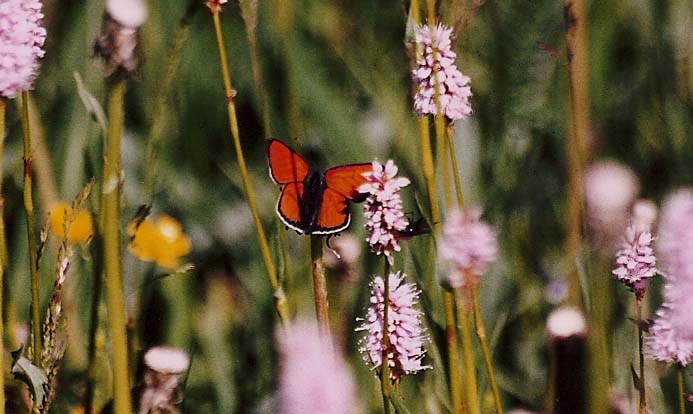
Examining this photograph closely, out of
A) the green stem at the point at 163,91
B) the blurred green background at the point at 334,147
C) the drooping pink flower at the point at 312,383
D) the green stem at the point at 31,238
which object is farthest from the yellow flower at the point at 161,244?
the drooping pink flower at the point at 312,383

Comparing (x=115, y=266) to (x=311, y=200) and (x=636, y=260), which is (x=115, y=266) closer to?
(x=311, y=200)

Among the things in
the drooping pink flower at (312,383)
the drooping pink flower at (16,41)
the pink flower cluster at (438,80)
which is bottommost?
the drooping pink flower at (312,383)

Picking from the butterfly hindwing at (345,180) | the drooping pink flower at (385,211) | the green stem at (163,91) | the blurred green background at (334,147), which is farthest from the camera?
the blurred green background at (334,147)

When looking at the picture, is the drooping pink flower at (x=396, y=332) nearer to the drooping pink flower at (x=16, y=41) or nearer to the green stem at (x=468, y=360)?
the green stem at (x=468, y=360)

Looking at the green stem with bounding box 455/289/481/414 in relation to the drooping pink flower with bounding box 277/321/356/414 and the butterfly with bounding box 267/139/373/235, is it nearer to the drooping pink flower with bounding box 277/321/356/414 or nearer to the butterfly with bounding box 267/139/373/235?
the butterfly with bounding box 267/139/373/235

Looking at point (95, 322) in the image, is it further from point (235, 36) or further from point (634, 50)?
point (634, 50)

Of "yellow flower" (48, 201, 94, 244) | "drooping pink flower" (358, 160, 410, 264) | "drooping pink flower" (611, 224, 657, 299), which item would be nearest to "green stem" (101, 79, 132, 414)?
"drooping pink flower" (358, 160, 410, 264)

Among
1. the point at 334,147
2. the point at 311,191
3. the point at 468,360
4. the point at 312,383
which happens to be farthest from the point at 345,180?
the point at 334,147

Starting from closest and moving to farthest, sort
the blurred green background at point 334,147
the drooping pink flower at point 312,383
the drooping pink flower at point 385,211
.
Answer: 1. the drooping pink flower at point 312,383
2. the drooping pink flower at point 385,211
3. the blurred green background at point 334,147
